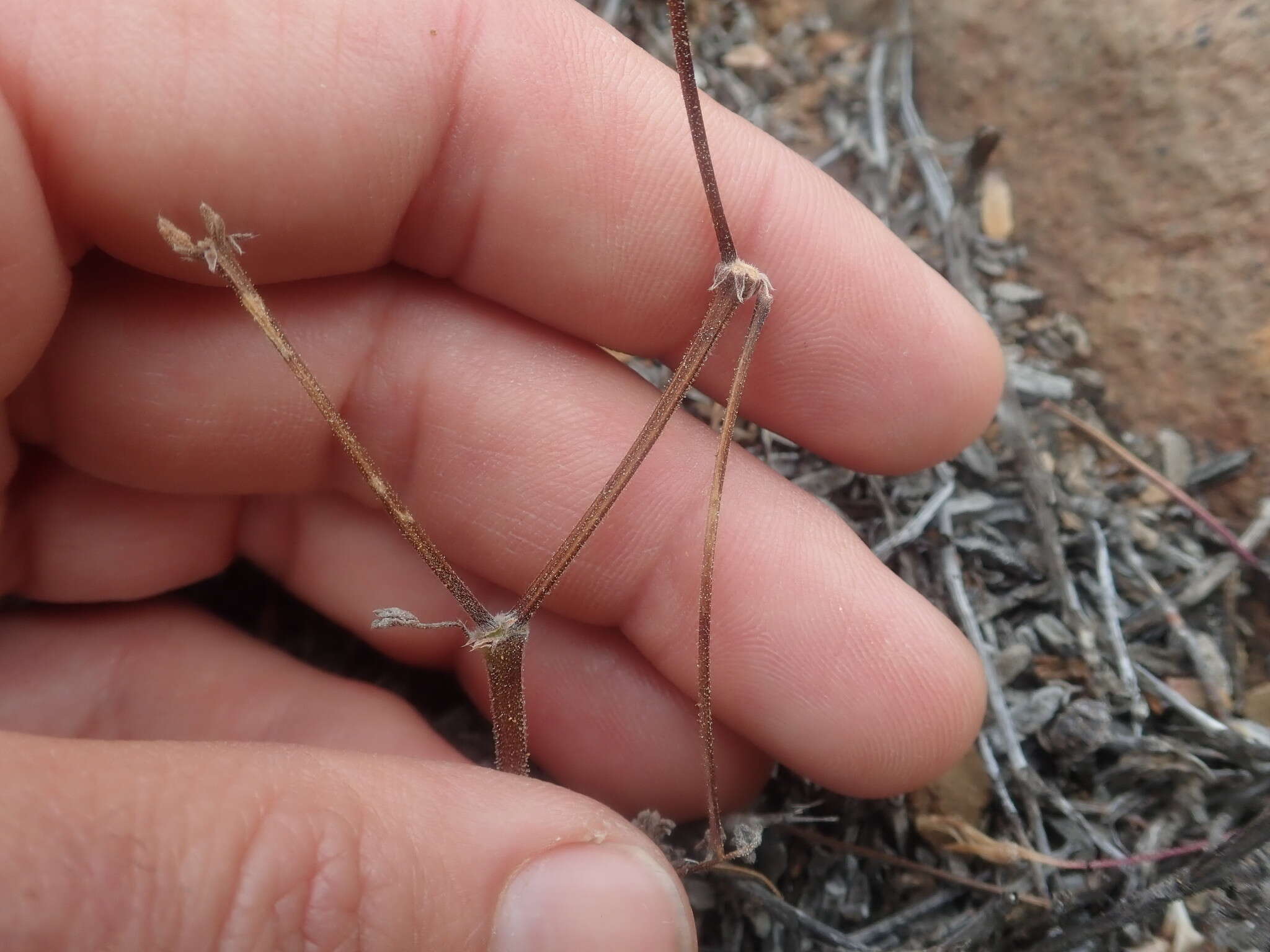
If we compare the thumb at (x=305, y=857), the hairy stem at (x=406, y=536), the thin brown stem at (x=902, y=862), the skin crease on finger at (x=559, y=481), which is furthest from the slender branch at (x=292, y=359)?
the thin brown stem at (x=902, y=862)

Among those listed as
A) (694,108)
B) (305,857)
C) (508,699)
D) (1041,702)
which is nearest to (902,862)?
(1041,702)

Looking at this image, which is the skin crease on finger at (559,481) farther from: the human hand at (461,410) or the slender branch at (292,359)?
the slender branch at (292,359)

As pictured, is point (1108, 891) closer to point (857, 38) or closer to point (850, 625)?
point (850, 625)

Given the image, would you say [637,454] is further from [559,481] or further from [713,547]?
[559,481]

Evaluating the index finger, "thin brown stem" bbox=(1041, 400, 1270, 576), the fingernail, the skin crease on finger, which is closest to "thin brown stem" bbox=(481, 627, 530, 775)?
the fingernail

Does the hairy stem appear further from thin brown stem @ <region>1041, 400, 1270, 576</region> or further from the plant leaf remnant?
thin brown stem @ <region>1041, 400, 1270, 576</region>

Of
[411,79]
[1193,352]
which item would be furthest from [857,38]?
[411,79]
